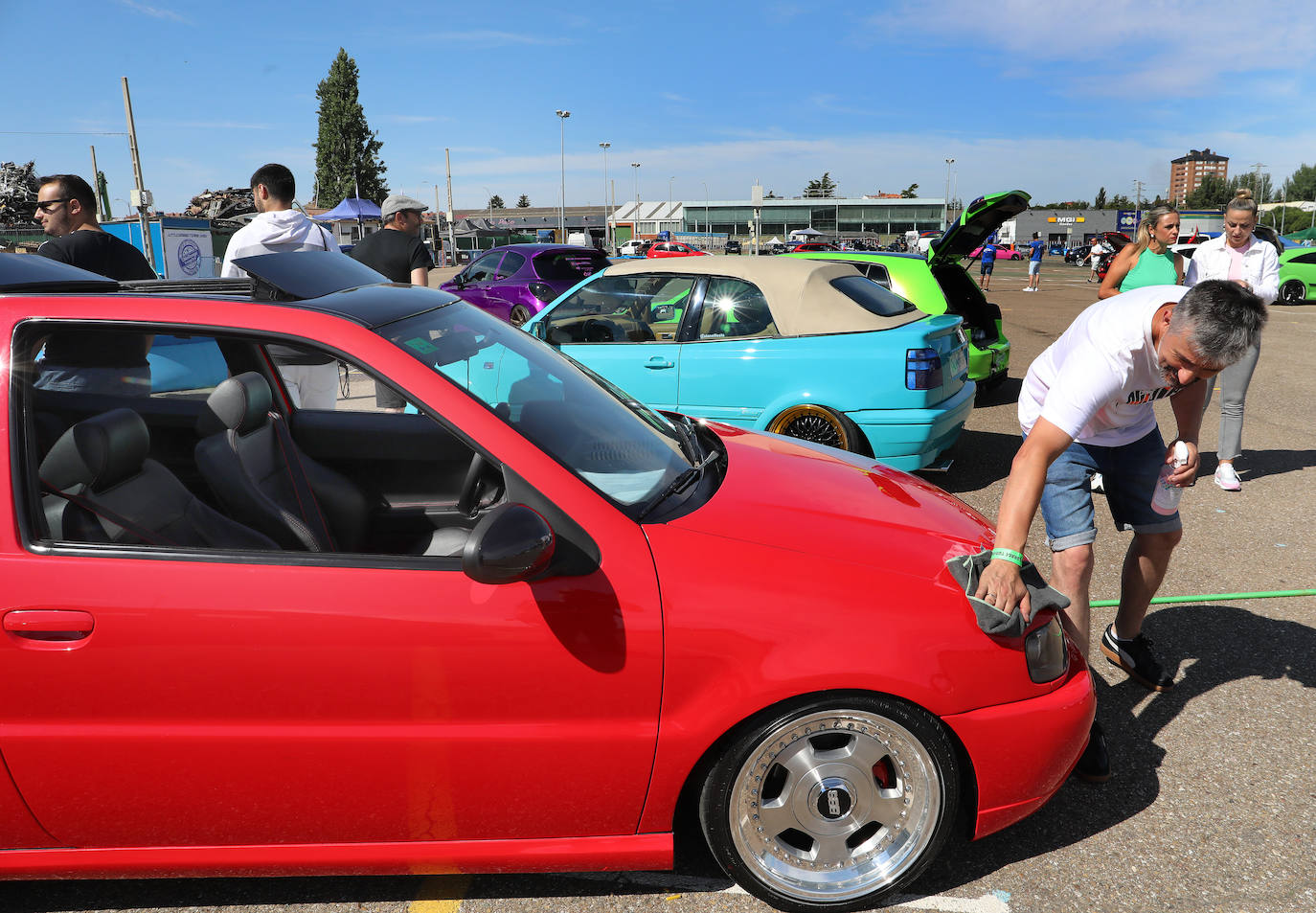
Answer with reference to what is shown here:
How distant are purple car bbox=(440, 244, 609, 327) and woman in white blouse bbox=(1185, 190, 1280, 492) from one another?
27.9ft

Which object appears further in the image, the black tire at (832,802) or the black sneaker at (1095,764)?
the black sneaker at (1095,764)

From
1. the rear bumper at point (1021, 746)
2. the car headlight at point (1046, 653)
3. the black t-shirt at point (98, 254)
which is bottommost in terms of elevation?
the rear bumper at point (1021, 746)

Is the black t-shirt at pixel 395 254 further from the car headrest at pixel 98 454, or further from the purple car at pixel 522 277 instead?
the purple car at pixel 522 277

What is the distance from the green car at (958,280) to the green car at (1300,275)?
58.4 feet

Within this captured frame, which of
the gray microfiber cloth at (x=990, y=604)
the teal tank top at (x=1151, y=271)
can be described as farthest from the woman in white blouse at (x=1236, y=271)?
the gray microfiber cloth at (x=990, y=604)

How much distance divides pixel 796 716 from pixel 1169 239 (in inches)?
212

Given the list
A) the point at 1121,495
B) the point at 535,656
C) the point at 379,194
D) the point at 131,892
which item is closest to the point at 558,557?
the point at 535,656

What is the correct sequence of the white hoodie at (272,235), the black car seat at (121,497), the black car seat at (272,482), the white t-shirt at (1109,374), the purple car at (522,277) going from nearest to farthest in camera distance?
the black car seat at (121,497) < the black car seat at (272,482) < the white t-shirt at (1109,374) < the white hoodie at (272,235) < the purple car at (522,277)

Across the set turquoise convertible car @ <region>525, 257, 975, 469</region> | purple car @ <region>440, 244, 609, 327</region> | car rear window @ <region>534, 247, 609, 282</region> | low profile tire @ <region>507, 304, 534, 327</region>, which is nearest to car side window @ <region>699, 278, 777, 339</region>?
turquoise convertible car @ <region>525, 257, 975, 469</region>

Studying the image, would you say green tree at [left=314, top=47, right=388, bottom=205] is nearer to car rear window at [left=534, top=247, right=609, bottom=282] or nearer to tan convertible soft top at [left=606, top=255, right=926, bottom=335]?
car rear window at [left=534, top=247, right=609, bottom=282]

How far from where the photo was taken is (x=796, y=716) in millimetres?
2127

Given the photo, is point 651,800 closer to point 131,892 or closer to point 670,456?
point 670,456

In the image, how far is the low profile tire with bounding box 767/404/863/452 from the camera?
5.57 meters

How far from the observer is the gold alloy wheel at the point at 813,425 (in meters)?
5.59
